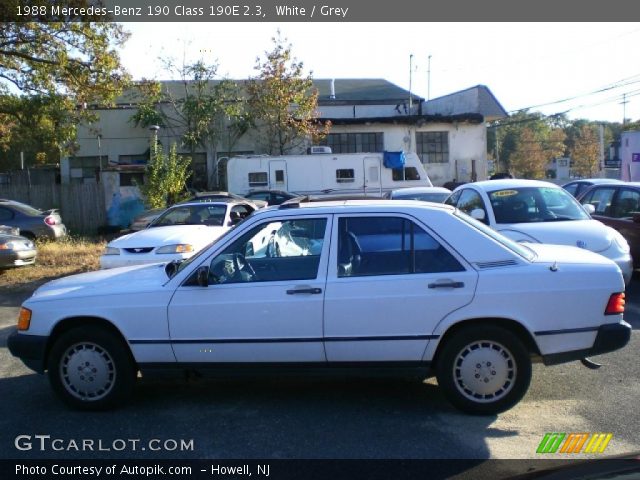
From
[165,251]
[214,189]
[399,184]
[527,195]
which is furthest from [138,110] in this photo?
[527,195]

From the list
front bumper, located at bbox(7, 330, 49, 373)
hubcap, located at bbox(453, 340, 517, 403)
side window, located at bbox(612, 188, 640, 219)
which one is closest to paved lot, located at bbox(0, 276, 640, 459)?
hubcap, located at bbox(453, 340, 517, 403)

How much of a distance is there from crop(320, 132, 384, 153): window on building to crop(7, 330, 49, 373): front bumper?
2693 cm

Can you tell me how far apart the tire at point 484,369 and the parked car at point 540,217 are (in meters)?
3.80

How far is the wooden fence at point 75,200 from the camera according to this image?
23.7 meters

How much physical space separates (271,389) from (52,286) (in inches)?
82.2

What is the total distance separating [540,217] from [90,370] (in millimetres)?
6339

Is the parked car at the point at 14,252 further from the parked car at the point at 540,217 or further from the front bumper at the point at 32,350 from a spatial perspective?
the parked car at the point at 540,217

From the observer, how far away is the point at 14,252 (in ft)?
39.3

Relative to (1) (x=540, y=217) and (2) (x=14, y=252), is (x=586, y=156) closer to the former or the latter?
(1) (x=540, y=217)

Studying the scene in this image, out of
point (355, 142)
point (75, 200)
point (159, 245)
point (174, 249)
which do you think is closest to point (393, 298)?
point (174, 249)

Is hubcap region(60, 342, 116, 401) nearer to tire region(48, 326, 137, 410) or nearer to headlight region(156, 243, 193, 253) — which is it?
tire region(48, 326, 137, 410)

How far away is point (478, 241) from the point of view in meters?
4.81

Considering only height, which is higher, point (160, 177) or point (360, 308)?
point (160, 177)

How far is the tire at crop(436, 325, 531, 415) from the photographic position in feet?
15.4
